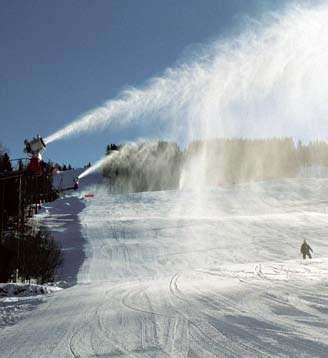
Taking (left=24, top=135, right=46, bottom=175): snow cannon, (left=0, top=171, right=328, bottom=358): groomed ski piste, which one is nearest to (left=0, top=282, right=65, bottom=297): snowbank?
(left=0, top=171, right=328, bottom=358): groomed ski piste

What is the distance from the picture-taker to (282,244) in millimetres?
48156

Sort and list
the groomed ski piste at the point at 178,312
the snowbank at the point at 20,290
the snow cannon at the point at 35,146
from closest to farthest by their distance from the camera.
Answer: the groomed ski piste at the point at 178,312 < the snow cannon at the point at 35,146 < the snowbank at the point at 20,290

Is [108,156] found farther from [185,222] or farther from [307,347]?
[185,222]

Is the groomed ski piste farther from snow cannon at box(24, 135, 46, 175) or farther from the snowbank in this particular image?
snow cannon at box(24, 135, 46, 175)

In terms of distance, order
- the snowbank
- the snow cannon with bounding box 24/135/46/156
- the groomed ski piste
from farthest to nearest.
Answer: the snowbank → the snow cannon with bounding box 24/135/46/156 → the groomed ski piste

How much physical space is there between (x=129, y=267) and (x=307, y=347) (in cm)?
3197

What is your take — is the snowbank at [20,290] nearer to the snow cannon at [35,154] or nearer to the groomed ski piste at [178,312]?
the groomed ski piste at [178,312]

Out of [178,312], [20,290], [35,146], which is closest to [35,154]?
[35,146]

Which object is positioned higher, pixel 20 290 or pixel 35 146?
pixel 35 146

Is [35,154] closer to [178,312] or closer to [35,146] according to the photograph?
[35,146]

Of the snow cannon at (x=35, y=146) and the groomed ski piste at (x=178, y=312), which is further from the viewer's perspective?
the snow cannon at (x=35, y=146)

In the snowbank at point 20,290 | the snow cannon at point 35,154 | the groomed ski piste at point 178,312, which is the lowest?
the snowbank at point 20,290

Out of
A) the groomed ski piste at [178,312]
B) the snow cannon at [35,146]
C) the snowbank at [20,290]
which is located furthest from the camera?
the snowbank at [20,290]

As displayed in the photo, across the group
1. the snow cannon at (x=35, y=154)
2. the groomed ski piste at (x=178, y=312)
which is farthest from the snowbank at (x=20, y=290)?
the snow cannon at (x=35, y=154)
